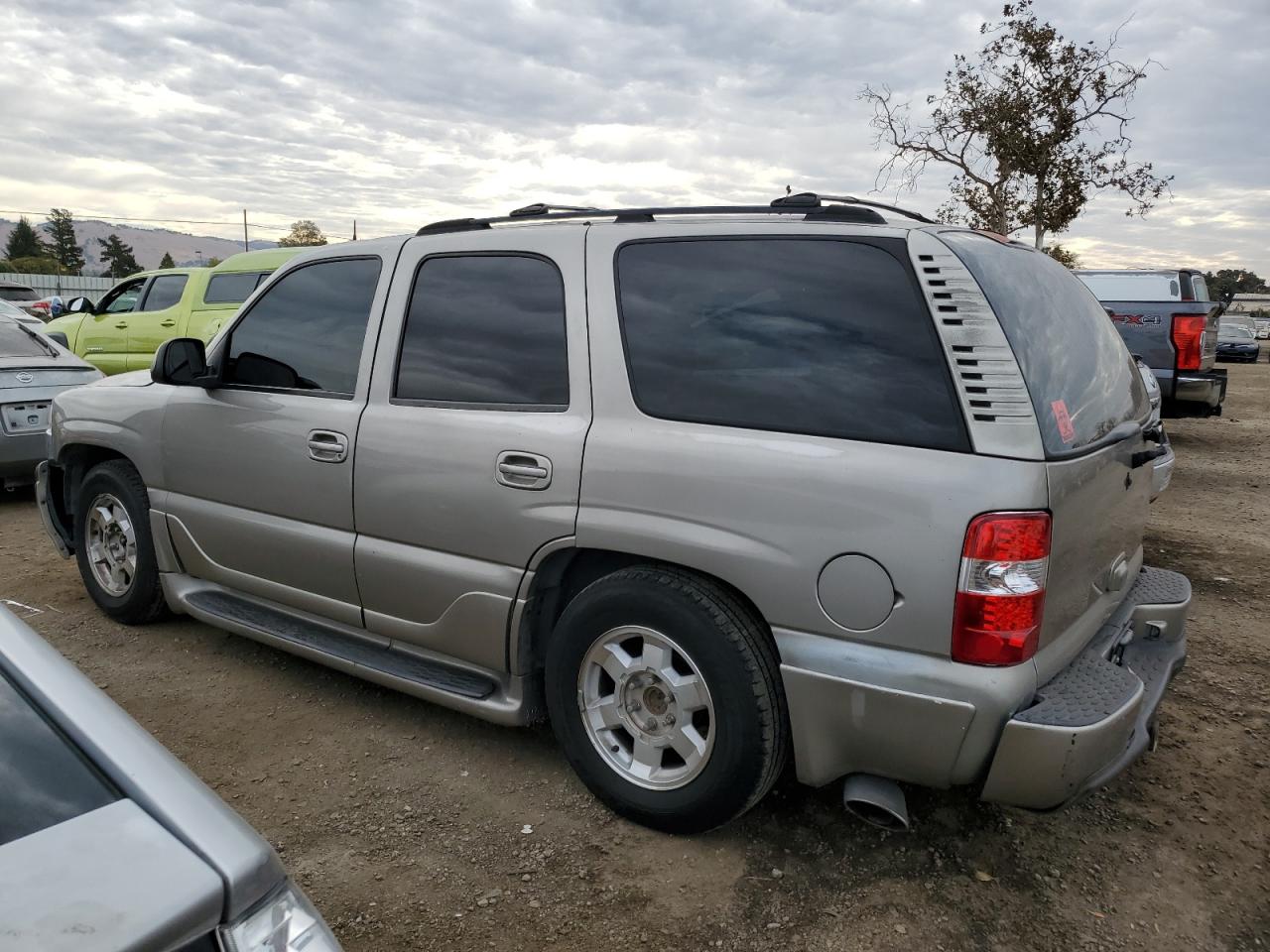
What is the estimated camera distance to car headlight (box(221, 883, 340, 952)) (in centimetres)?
130

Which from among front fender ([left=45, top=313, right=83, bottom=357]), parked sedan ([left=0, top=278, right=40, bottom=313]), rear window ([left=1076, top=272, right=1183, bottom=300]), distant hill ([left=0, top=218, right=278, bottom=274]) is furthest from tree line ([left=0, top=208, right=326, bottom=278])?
rear window ([left=1076, top=272, right=1183, bottom=300])

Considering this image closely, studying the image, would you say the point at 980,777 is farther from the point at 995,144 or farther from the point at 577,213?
the point at 995,144

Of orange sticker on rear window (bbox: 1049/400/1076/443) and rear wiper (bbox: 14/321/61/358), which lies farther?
rear wiper (bbox: 14/321/61/358)

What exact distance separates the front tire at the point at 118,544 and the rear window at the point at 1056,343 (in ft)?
12.1

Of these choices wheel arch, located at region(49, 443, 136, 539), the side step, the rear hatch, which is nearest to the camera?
the rear hatch

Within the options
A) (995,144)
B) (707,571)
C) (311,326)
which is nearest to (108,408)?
(311,326)

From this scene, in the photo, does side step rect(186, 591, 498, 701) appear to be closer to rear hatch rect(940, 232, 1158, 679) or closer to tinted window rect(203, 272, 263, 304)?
rear hatch rect(940, 232, 1158, 679)

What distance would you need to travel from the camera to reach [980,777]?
2389 mm

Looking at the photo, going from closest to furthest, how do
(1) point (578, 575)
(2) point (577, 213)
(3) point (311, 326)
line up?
(1) point (578, 575) → (2) point (577, 213) → (3) point (311, 326)

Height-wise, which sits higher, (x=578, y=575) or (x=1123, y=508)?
(x=1123, y=508)

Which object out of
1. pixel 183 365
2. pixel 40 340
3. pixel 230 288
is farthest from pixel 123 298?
pixel 183 365

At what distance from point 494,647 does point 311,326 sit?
61.0 inches

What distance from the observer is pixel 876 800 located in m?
2.51

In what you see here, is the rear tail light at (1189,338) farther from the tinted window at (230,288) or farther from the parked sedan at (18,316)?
the parked sedan at (18,316)
